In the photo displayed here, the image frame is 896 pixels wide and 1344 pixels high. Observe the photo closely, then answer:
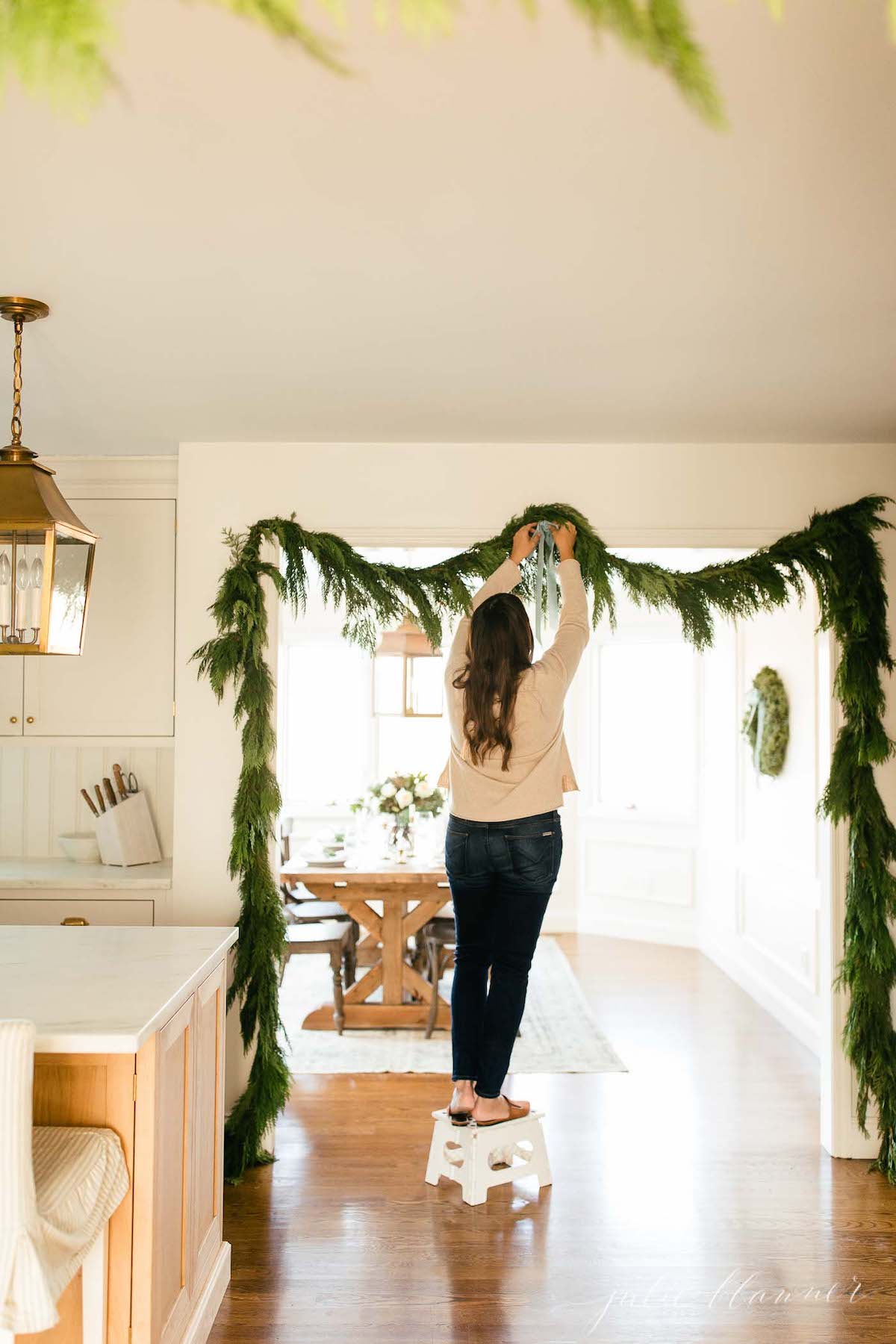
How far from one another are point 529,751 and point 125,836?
6.02 feet

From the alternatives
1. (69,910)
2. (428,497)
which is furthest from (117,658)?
(428,497)

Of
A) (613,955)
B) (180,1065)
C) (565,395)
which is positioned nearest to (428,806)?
(613,955)

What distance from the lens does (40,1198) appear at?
175 centimetres

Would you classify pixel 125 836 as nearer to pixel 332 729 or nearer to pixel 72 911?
pixel 72 911

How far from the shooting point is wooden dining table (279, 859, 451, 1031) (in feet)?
16.0

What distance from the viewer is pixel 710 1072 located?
4371 millimetres

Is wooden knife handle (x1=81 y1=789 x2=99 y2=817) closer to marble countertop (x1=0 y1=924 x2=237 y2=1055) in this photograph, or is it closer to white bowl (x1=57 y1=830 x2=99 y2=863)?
white bowl (x1=57 y1=830 x2=99 y2=863)

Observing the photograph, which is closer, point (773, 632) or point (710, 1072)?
point (710, 1072)

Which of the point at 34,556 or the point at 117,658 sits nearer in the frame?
the point at 34,556

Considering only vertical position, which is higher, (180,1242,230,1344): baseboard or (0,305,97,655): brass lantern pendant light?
(0,305,97,655): brass lantern pendant light

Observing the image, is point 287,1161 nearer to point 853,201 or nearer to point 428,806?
point 428,806

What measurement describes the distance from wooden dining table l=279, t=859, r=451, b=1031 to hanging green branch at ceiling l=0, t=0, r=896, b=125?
3.83 metres

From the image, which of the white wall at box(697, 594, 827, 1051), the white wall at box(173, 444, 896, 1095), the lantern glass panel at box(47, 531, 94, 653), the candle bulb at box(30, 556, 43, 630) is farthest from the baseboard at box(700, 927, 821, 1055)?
the candle bulb at box(30, 556, 43, 630)

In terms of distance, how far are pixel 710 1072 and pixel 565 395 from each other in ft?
9.80
